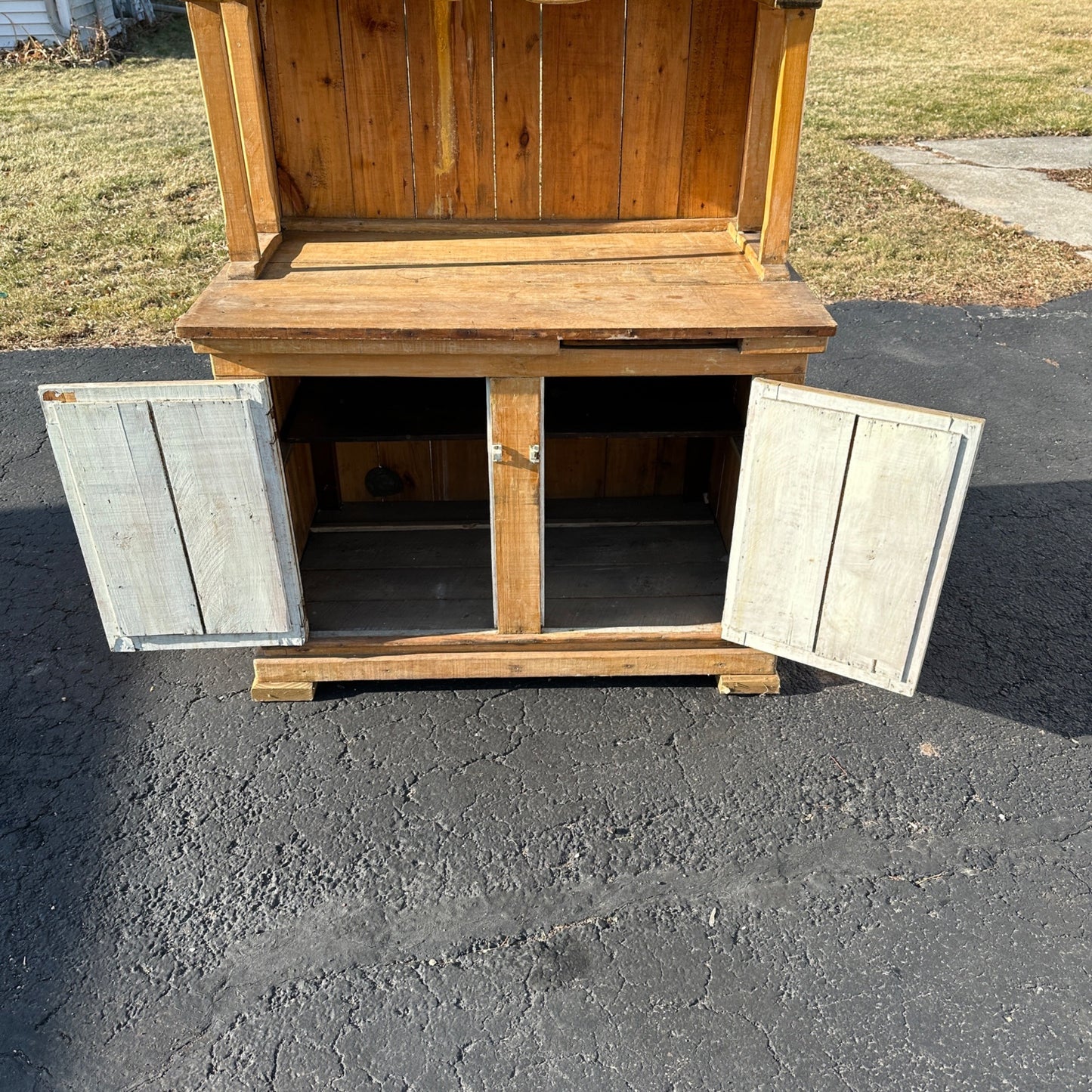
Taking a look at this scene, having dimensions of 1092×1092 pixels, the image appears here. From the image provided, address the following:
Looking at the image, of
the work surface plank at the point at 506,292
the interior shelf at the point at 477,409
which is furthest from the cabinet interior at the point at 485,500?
the work surface plank at the point at 506,292

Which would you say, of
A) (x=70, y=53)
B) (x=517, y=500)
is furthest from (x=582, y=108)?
(x=70, y=53)

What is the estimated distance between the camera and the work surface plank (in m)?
2.43

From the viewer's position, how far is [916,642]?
254 centimetres

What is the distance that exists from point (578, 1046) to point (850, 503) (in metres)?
1.40

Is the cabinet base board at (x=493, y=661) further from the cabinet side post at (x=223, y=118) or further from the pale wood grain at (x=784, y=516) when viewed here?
the cabinet side post at (x=223, y=118)

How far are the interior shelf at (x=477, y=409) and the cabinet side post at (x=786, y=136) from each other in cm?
57

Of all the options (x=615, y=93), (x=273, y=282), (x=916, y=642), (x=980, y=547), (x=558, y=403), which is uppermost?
(x=615, y=93)

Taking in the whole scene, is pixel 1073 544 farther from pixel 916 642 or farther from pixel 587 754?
pixel 587 754

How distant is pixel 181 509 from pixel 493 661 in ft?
3.19

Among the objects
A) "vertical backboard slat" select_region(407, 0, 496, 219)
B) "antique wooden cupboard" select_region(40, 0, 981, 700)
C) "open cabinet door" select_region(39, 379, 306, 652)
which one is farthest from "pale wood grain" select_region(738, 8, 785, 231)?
"open cabinet door" select_region(39, 379, 306, 652)

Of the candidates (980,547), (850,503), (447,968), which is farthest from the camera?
(980,547)

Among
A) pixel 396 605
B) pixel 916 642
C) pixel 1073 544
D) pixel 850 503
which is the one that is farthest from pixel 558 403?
pixel 1073 544

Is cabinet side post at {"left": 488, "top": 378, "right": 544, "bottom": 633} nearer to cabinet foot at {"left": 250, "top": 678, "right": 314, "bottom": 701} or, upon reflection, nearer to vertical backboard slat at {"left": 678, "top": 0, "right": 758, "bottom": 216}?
cabinet foot at {"left": 250, "top": 678, "right": 314, "bottom": 701}

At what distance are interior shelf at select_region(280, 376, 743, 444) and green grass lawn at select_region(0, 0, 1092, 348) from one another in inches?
103
